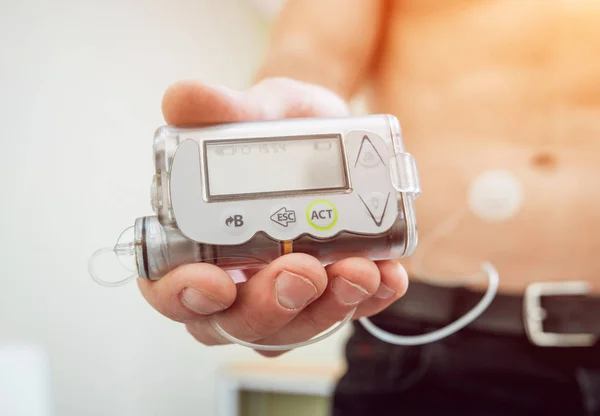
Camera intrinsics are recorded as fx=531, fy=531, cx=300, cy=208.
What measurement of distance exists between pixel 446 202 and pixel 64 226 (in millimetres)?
446

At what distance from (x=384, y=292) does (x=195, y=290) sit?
0.34 ft

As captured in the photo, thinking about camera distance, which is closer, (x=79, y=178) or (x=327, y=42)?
(x=327, y=42)

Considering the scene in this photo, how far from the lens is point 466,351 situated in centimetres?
46

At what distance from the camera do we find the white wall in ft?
1.95

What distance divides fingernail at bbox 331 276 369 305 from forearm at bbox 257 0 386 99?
0.21m

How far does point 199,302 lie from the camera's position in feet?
0.84

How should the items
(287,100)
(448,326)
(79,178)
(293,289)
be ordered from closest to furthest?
1. (293,289)
2. (287,100)
3. (448,326)
4. (79,178)

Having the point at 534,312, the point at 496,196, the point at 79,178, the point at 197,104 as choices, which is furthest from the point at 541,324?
the point at 79,178

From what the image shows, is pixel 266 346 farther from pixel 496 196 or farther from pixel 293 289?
pixel 496 196

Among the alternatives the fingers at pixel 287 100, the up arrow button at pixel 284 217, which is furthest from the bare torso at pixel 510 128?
the up arrow button at pixel 284 217

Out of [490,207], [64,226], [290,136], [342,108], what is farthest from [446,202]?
[64,226]

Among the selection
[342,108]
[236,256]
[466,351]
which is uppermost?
[342,108]

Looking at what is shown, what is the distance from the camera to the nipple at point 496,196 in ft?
1.64

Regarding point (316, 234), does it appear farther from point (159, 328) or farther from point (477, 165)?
point (159, 328)
